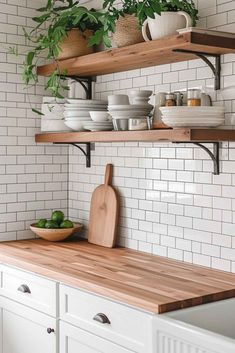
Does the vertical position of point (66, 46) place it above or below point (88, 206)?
above

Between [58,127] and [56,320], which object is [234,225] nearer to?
[56,320]

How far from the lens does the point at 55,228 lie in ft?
11.7

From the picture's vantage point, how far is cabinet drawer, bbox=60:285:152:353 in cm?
230

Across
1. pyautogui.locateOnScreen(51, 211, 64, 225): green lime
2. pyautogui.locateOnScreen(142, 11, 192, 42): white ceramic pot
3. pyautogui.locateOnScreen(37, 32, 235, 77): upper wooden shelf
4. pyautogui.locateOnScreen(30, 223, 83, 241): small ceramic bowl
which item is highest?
pyautogui.locateOnScreen(142, 11, 192, 42): white ceramic pot

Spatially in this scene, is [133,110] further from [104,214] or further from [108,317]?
[108,317]

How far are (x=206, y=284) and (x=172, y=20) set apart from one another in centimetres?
118

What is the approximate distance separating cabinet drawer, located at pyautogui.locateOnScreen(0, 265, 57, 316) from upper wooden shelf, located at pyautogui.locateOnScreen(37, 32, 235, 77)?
3.74 ft

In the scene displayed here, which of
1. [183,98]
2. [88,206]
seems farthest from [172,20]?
[88,206]

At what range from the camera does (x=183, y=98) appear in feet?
9.11

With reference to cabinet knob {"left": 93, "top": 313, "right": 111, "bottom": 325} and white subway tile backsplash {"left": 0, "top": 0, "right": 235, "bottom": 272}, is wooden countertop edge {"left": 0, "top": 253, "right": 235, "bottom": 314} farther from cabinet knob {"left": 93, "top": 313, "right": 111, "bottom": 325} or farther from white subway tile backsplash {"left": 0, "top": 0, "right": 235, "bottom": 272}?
white subway tile backsplash {"left": 0, "top": 0, "right": 235, "bottom": 272}

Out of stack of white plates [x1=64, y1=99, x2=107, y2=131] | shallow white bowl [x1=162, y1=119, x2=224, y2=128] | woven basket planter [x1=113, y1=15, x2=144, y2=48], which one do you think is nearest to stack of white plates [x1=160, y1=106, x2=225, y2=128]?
shallow white bowl [x1=162, y1=119, x2=224, y2=128]

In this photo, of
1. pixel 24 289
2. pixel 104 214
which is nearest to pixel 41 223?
pixel 104 214

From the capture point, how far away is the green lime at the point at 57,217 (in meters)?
3.61

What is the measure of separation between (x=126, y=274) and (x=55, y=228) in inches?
38.0
